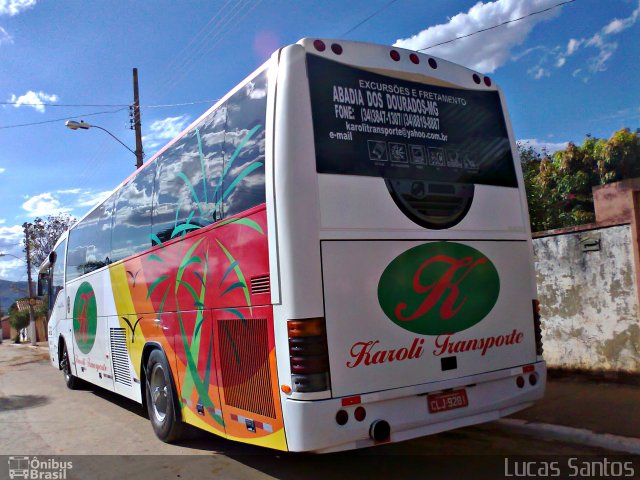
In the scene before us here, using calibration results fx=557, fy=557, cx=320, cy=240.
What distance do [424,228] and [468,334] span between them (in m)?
1.05

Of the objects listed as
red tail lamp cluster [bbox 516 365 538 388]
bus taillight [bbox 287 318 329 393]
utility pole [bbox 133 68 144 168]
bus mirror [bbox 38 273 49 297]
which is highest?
utility pole [bbox 133 68 144 168]

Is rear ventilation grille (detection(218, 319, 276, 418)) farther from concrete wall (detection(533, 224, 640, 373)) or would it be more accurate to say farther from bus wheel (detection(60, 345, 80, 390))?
bus wheel (detection(60, 345, 80, 390))

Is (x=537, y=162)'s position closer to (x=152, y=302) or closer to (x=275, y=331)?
(x=152, y=302)

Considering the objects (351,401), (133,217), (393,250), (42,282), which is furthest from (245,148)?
(42,282)

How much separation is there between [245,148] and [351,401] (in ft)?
7.67

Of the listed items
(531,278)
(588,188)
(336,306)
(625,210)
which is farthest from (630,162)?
(336,306)

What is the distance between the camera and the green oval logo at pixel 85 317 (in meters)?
9.80

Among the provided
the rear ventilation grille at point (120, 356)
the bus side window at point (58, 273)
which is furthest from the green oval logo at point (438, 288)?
the bus side window at point (58, 273)

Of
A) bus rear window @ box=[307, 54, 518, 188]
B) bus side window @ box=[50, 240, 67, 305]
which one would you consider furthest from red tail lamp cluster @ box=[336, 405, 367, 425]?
bus side window @ box=[50, 240, 67, 305]

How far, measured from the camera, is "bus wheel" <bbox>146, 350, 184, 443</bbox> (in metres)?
6.49

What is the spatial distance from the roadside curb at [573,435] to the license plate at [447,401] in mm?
1626

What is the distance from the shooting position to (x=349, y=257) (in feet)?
14.6

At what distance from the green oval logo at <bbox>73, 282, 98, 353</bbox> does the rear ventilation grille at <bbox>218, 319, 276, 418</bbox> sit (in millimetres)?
5338

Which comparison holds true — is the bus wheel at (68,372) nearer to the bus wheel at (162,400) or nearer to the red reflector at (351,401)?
the bus wheel at (162,400)
